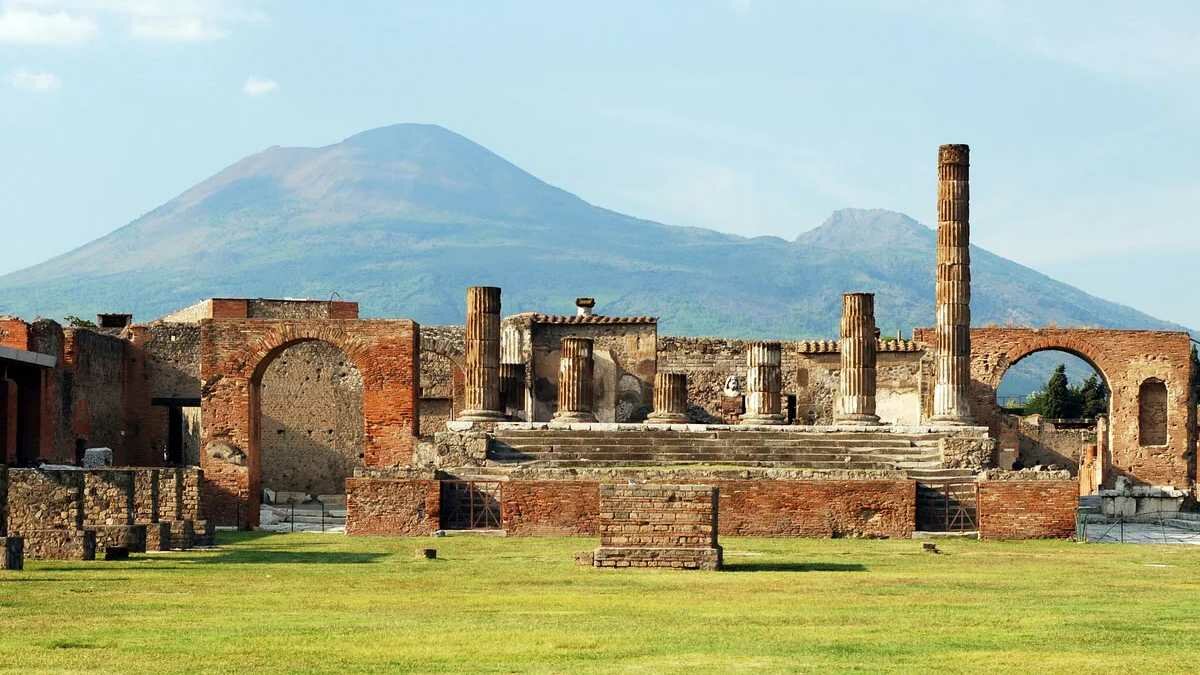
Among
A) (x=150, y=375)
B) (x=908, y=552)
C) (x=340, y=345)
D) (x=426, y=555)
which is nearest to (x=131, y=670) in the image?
(x=426, y=555)

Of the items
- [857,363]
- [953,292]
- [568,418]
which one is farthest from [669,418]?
[953,292]

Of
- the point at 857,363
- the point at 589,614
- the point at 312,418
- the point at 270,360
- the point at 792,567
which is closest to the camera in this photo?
the point at 589,614

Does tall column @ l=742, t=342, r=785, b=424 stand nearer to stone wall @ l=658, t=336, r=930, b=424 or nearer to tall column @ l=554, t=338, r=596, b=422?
tall column @ l=554, t=338, r=596, b=422

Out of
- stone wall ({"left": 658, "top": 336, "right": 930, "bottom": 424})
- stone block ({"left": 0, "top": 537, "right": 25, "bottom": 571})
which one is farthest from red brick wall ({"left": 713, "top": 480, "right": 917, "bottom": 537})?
stone wall ({"left": 658, "top": 336, "right": 930, "bottom": 424})

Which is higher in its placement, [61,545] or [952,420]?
[952,420]

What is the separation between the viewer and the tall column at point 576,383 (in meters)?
45.5

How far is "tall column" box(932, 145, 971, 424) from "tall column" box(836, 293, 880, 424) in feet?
4.53

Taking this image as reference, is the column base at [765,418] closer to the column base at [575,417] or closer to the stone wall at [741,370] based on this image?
the column base at [575,417]

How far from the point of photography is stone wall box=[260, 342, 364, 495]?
5522cm

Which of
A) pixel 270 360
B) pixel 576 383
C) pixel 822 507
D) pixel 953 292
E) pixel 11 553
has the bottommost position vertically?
pixel 11 553

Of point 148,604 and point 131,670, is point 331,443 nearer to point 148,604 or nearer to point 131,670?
point 148,604

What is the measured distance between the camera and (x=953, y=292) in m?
44.4

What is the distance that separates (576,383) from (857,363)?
5741 mm

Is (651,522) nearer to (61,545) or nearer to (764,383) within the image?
(61,545)
